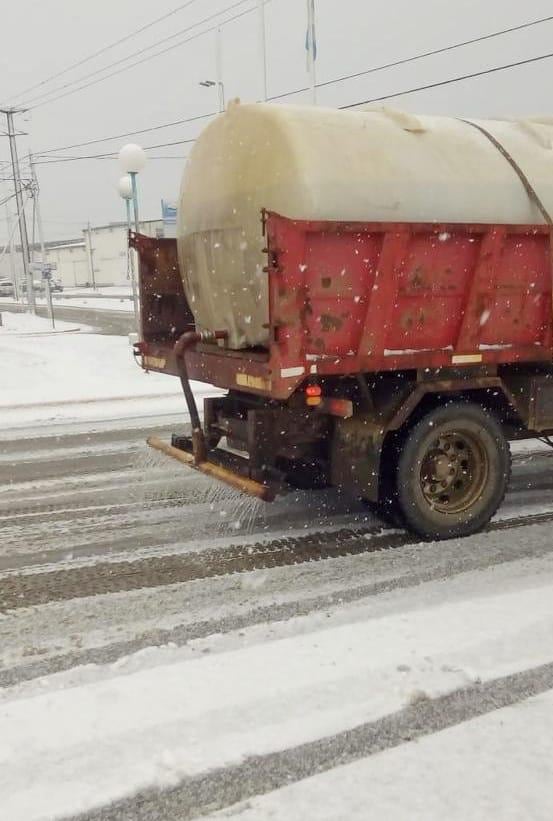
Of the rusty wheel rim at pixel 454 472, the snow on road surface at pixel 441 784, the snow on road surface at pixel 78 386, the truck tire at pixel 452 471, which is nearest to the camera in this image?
the snow on road surface at pixel 441 784

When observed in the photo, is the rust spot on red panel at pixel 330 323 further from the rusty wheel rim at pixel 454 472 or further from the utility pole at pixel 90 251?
the utility pole at pixel 90 251

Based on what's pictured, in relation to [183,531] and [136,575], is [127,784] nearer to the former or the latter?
[136,575]

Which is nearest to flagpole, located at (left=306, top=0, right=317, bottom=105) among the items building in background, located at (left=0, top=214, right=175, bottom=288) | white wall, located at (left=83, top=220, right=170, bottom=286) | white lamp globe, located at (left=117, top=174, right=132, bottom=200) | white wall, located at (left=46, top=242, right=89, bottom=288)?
white lamp globe, located at (left=117, top=174, right=132, bottom=200)

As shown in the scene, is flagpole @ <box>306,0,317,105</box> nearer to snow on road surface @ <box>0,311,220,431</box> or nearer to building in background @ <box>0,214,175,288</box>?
snow on road surface @ <box>0,311,220,431</box>

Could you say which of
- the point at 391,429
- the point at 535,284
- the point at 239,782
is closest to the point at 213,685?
the point at 239,782

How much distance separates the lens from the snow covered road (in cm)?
276

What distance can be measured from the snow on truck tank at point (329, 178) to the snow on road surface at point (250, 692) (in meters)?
1.92

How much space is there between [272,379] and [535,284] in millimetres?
2105

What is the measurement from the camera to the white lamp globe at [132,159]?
17.2 metres

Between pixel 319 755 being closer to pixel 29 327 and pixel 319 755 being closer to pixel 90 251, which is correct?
pixel 29 327

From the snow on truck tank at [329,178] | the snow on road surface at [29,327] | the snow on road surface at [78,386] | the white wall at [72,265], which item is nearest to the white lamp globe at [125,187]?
the snow on road surface at [78,386]

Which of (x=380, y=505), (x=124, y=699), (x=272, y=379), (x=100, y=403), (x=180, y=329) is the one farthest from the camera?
(x=100, y=403)

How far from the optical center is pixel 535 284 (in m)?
5.29

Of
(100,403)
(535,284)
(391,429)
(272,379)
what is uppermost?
(535,284)
